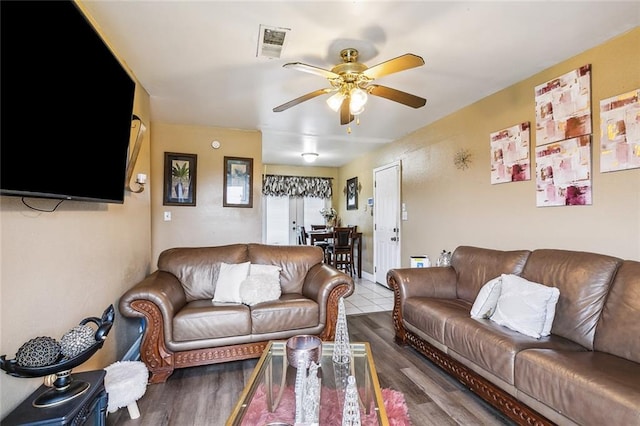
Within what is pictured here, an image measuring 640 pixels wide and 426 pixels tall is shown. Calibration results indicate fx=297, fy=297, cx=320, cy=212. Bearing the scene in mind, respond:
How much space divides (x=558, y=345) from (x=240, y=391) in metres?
2.02

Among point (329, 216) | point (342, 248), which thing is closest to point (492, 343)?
point (342, 248)

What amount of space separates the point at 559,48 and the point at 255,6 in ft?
7.03

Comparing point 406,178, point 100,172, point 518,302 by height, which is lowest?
point 518,302

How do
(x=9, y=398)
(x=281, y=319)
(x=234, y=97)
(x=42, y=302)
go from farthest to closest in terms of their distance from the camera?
(x=234, y=97)
(x=281, y=319)
(x=42, y=302)
(x=9, y=398)

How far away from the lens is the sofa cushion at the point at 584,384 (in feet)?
3.92

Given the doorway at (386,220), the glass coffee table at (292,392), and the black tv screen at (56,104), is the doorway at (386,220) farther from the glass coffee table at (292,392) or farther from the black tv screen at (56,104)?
the black tv screen at (56,104)

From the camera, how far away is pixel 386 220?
5.01 metres

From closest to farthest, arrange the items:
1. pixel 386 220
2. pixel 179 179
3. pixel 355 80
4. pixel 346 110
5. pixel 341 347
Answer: pixel 341 347 → pixel 355 80 → pixel 346 110 → pixel 179 179 → pixel 386 220

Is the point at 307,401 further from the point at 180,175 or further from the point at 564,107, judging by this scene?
the point at 180,175

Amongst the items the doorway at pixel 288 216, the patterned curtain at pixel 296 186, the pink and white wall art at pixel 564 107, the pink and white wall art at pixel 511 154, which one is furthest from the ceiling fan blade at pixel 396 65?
the doorway at pixel 288 216

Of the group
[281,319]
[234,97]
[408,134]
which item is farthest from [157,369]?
[408,134]

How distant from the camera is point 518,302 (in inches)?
77.1

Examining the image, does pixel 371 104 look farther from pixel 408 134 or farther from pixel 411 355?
pixel 411 355

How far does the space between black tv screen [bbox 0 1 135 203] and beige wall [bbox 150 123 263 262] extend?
2189 millimetres
